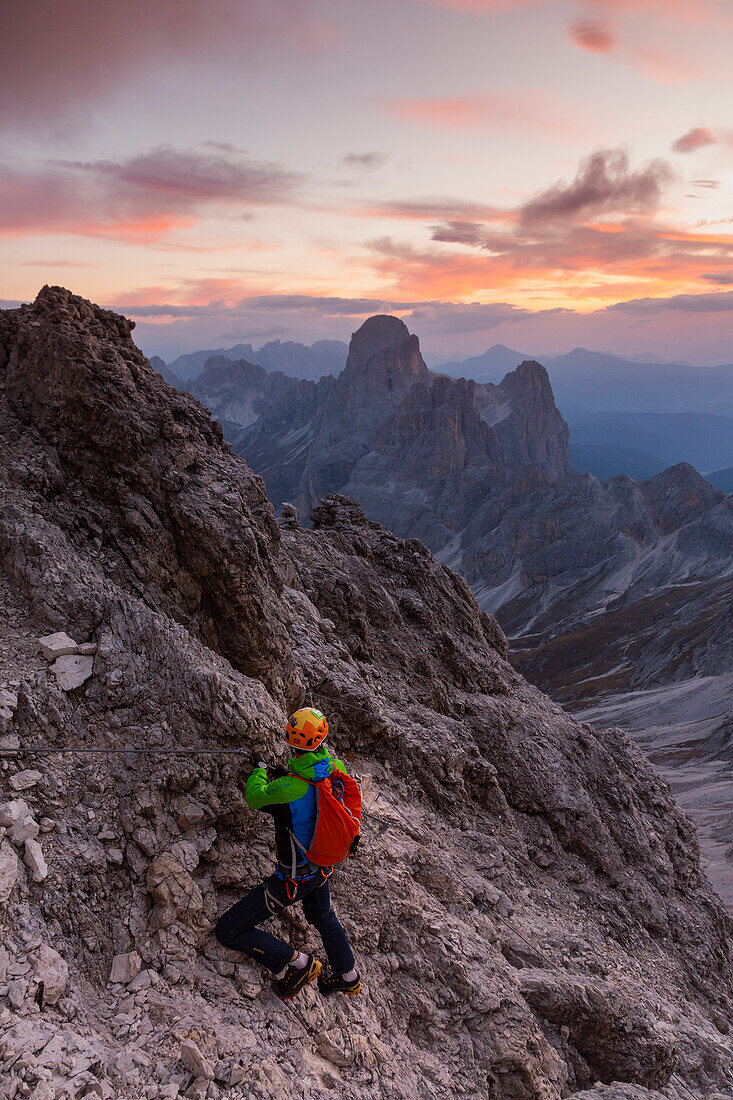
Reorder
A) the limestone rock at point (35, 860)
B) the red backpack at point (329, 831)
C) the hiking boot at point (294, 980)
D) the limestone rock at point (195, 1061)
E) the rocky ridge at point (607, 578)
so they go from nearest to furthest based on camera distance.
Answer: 1. the limestone rock at point (195, 1061)
2. the limestone rock at point (35, 860)
3. the hiking boot at point (294, 980)
4. the red backpack at point (329, 831)
5. the rocky ridge at point (607, 578)

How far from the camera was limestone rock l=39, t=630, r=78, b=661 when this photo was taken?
28.2ft

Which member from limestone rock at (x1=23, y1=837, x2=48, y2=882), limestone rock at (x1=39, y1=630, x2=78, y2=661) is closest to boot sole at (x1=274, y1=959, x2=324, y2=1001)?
limestone rock at (x1=23, y1=837, x2=48, y2=882)

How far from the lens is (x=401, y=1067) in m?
8.11

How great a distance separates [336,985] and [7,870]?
4269 mm

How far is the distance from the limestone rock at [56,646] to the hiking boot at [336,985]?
5.38 metres

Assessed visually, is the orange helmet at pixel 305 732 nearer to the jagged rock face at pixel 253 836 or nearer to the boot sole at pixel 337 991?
the jagged rock face at pixel 253 836

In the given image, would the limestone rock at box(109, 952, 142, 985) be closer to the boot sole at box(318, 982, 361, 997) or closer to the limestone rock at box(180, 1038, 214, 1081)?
the limestone rock at box(180, 1038, 214, 1081)

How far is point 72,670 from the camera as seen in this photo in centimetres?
852

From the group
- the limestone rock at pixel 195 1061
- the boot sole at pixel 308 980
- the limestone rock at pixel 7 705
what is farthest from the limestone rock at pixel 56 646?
the boot sole at pixel 308 980

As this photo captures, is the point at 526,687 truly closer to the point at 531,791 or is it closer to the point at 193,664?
the point at 531,791

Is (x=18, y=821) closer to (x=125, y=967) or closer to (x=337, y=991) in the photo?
(x=125, y=967)

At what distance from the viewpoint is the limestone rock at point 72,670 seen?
27.5 ft

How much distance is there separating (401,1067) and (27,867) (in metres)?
5.33

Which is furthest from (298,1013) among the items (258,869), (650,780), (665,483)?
(665,483)
